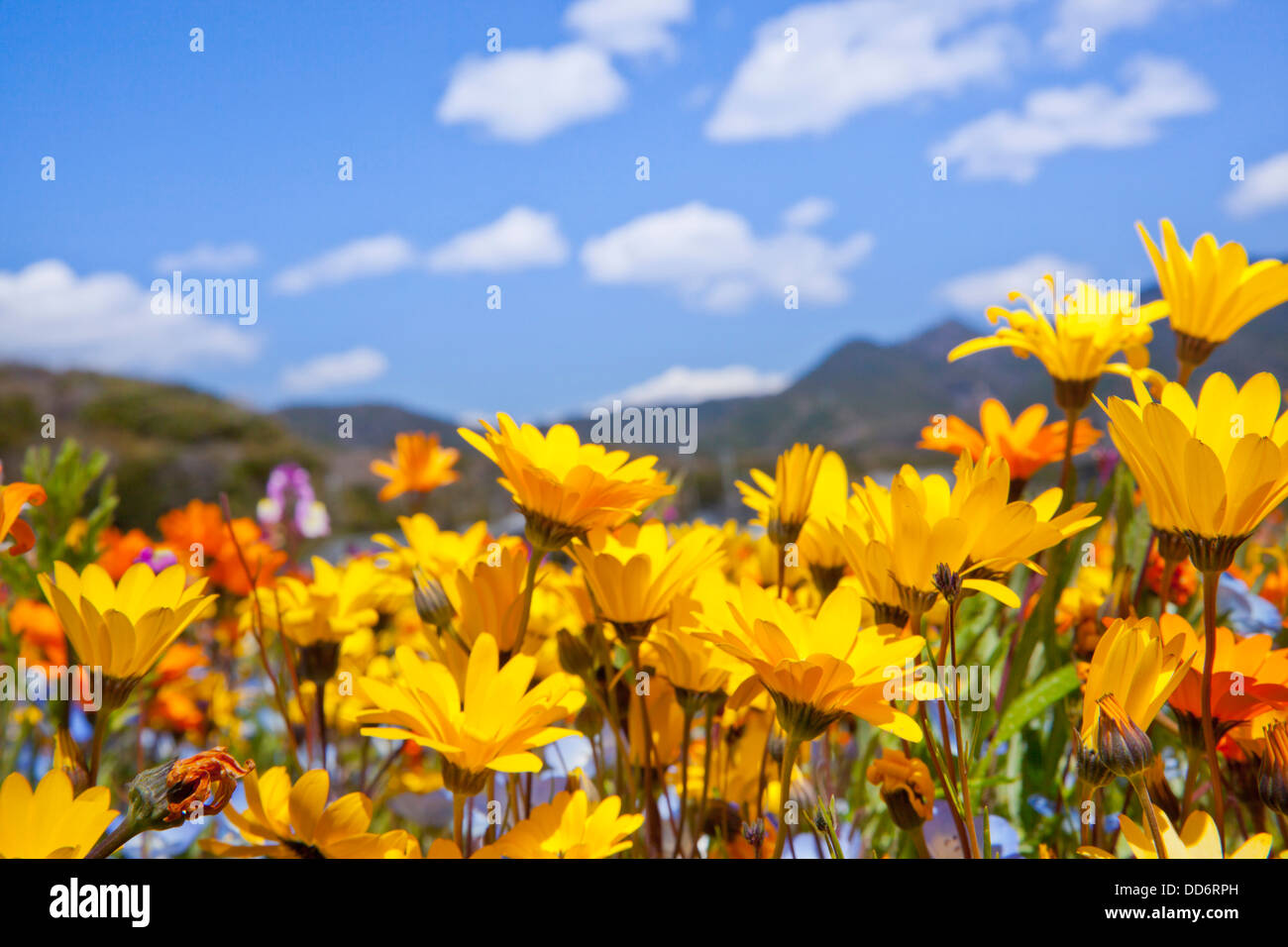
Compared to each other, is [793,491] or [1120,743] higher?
[793,491]

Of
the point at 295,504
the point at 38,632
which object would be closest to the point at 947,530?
the point at 38,632

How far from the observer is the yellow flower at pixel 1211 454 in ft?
1.19

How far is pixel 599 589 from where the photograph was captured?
47cm

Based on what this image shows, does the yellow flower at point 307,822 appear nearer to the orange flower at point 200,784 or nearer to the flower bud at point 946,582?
the orange flower at point 200,784

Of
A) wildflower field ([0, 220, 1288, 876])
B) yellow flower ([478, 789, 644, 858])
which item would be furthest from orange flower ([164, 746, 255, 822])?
yellow flower ([478, 789, 644, 858])

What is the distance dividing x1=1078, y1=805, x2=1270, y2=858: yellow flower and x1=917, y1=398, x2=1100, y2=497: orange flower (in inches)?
10.8

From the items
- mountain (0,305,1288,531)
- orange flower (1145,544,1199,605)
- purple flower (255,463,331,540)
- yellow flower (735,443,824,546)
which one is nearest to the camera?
yellow flower (735,443,824,546)

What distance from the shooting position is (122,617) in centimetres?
38

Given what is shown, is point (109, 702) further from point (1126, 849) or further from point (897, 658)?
point (1126, 849)

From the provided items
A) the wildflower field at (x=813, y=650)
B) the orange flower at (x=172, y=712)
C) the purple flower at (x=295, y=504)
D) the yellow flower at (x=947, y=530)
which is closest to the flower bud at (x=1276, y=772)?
the wildflower field at (x=813, y=650)

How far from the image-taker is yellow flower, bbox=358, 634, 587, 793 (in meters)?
0.37

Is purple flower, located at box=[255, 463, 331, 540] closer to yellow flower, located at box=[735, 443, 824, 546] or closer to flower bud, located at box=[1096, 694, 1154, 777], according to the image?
yellow flower, located at box=[735, 443, 824, 546]

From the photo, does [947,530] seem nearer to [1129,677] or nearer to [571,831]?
[1129,677]

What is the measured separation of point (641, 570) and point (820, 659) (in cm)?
13
